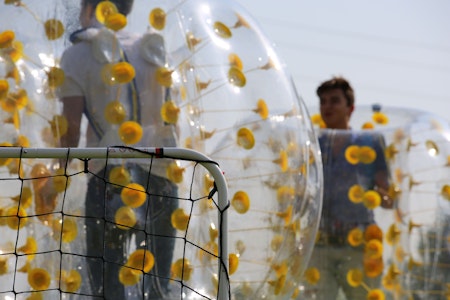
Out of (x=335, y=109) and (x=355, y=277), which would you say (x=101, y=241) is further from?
(x=335, y=109)

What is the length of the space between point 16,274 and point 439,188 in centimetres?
279

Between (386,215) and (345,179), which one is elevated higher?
(345,179)

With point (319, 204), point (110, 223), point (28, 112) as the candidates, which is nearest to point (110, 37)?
point (28, 112)

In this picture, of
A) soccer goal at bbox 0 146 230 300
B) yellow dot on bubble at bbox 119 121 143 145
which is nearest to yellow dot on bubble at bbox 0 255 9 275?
soccer goal at bbox 0 146 230 300

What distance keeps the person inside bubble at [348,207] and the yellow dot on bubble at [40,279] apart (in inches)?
80.4

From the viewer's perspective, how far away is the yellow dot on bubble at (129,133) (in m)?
4.73

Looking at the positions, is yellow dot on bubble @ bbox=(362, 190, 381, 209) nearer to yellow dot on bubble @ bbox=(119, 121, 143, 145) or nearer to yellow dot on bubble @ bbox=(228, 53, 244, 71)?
yellow dot on bubble @ bbox=(228, 53, 244, 71)

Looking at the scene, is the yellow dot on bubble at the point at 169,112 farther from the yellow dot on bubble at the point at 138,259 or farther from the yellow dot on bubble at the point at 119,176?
the yellow dot on bubble at the point at 138,259

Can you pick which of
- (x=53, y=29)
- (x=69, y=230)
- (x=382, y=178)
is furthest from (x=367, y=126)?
(x=69, y=230)

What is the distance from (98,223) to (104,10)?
0.96 metres

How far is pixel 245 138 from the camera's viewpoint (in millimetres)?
5094

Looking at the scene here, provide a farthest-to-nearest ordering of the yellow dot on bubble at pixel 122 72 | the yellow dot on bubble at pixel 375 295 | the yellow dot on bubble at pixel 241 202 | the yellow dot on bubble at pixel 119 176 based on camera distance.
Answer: the yellow dot on bubble at pixel 375 295, the yellow dot on bubble at pixel 241 202, the yellow dot on bubble at pixel 122 72, the yellow dot on bubble at pixel 119 176

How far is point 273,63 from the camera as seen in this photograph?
5406 mm

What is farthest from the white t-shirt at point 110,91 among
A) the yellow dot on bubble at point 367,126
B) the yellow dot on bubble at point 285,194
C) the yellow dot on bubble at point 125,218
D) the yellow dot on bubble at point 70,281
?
the yellow dot on bubble at point 367,126
